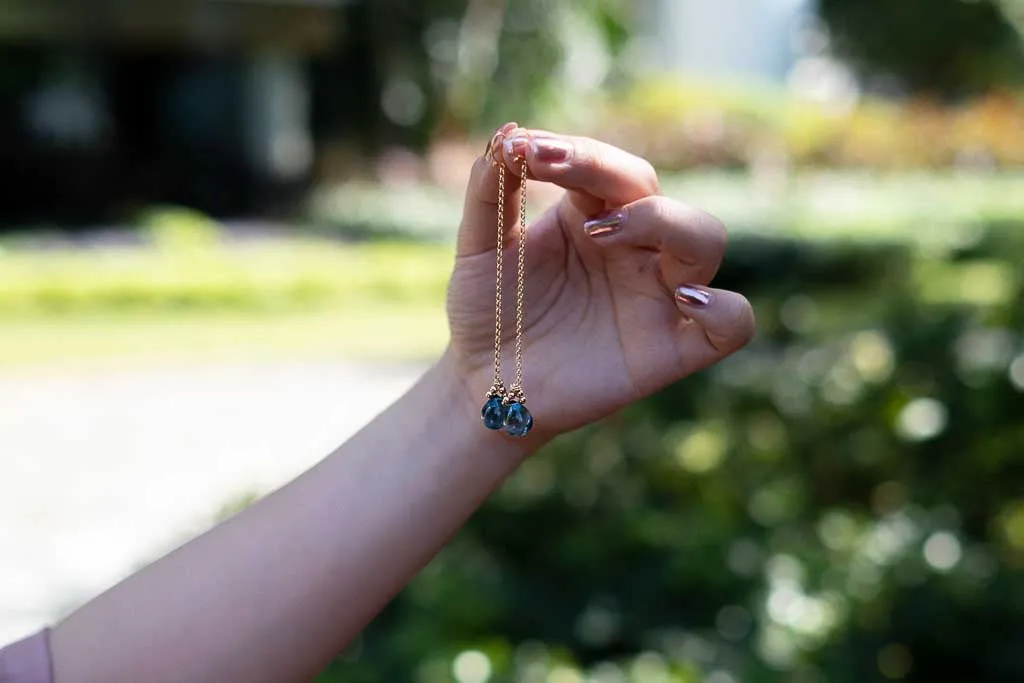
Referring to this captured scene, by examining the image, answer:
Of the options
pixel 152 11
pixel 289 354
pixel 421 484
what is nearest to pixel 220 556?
pixel 421 484

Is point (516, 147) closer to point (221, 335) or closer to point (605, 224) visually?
point (605, 224)

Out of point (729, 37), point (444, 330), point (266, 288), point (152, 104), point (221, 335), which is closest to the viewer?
point (221, 335)

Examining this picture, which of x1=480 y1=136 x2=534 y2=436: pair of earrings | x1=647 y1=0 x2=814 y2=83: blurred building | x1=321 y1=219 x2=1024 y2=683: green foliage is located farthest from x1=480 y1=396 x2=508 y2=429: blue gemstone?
x1=647 y1=0 x2=814 y2=83: blurred building

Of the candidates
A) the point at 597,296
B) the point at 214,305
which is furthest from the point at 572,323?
the point at 214,305

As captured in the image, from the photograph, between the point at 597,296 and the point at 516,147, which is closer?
the point at 516,147

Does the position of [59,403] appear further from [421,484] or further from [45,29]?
[45,29]

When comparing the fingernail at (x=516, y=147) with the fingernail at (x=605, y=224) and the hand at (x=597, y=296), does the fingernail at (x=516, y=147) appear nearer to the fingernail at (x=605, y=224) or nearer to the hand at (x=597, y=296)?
the hand at (x=597, y=296)

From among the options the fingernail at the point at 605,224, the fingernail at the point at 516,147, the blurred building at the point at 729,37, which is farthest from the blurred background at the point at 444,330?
the blurred building at the point at 729,37

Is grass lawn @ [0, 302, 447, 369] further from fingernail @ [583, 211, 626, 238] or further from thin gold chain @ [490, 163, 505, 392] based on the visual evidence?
fingernail @ [583, 211, 626, 238]
